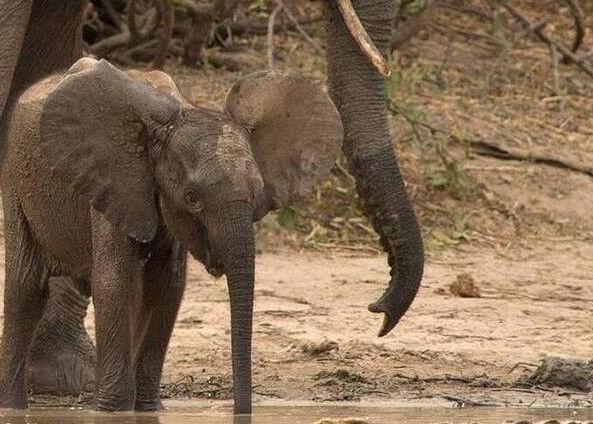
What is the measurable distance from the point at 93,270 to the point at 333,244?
3188 millimetres

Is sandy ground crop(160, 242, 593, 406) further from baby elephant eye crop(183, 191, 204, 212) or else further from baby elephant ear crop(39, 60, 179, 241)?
baby elephant eye crop(183, 191, 204, 212)

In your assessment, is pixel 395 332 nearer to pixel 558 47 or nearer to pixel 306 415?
pixel 306 415

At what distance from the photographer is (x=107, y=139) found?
6.25 meters

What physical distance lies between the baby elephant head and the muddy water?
43 cm

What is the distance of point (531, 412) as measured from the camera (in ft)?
22.3

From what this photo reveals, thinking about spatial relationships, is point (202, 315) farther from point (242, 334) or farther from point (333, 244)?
point (242, 334)

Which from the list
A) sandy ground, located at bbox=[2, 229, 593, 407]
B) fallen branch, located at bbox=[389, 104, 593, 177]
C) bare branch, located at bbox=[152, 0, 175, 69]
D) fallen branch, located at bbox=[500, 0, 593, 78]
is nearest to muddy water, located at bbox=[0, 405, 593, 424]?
sandy ground, located at bbox=[2, 229, 593, 407]

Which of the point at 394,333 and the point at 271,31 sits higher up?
the point at 271,31

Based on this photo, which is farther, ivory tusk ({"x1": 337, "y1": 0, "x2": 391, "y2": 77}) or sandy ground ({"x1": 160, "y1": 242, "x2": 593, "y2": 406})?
sandy ground ({"x1": 160, "y1": 242, "x2": 593, "y2": 406})

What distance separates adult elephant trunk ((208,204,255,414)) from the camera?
19.1ft

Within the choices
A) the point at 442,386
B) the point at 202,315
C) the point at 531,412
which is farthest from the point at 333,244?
the point at 531,412

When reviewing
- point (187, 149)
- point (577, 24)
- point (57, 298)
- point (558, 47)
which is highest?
point (577, 24)

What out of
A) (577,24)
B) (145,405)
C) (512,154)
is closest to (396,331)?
(145,405)

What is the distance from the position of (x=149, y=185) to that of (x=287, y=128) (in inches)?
18.0
